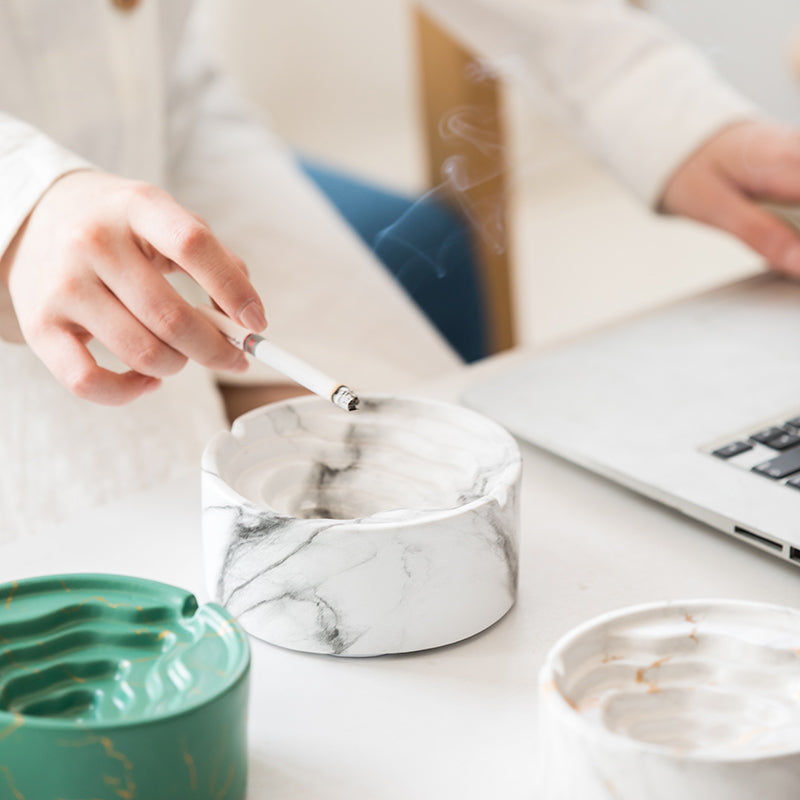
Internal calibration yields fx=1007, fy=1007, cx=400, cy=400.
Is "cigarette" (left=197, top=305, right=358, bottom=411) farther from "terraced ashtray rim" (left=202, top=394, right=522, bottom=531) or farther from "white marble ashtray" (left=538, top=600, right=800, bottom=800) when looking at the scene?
"white marble ashtray" (left=538, top=600, right=800, bottom=800)

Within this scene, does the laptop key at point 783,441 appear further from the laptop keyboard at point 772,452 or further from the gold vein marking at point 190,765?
the gold vein marking at point 190,765

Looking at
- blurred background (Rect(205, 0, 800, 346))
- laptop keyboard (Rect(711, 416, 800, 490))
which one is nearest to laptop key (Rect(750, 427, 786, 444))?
laptop keyboard (Rect(711, 416, 800, 490))

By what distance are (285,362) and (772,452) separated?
23 centimetres

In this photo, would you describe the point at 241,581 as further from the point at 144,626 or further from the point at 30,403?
the point at 30,403

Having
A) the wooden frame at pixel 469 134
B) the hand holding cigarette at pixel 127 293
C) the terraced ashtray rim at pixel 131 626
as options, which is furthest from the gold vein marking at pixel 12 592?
the wooden frame at pixel 469 134

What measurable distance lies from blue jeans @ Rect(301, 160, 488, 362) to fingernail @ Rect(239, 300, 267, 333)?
0.47m

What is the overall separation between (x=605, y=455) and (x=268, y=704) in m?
0.21

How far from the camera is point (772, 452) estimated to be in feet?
1.54

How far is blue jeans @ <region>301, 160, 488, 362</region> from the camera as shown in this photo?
0.92 m

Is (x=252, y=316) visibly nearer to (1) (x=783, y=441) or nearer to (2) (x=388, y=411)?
(2) (x=388, y=411)

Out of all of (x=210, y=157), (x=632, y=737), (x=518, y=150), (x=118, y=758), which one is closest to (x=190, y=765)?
(x=118, y=758)

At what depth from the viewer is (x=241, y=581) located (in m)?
0.37

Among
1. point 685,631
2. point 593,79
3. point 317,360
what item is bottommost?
point 317,360

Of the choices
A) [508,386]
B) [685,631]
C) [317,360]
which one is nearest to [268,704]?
[685,631]
